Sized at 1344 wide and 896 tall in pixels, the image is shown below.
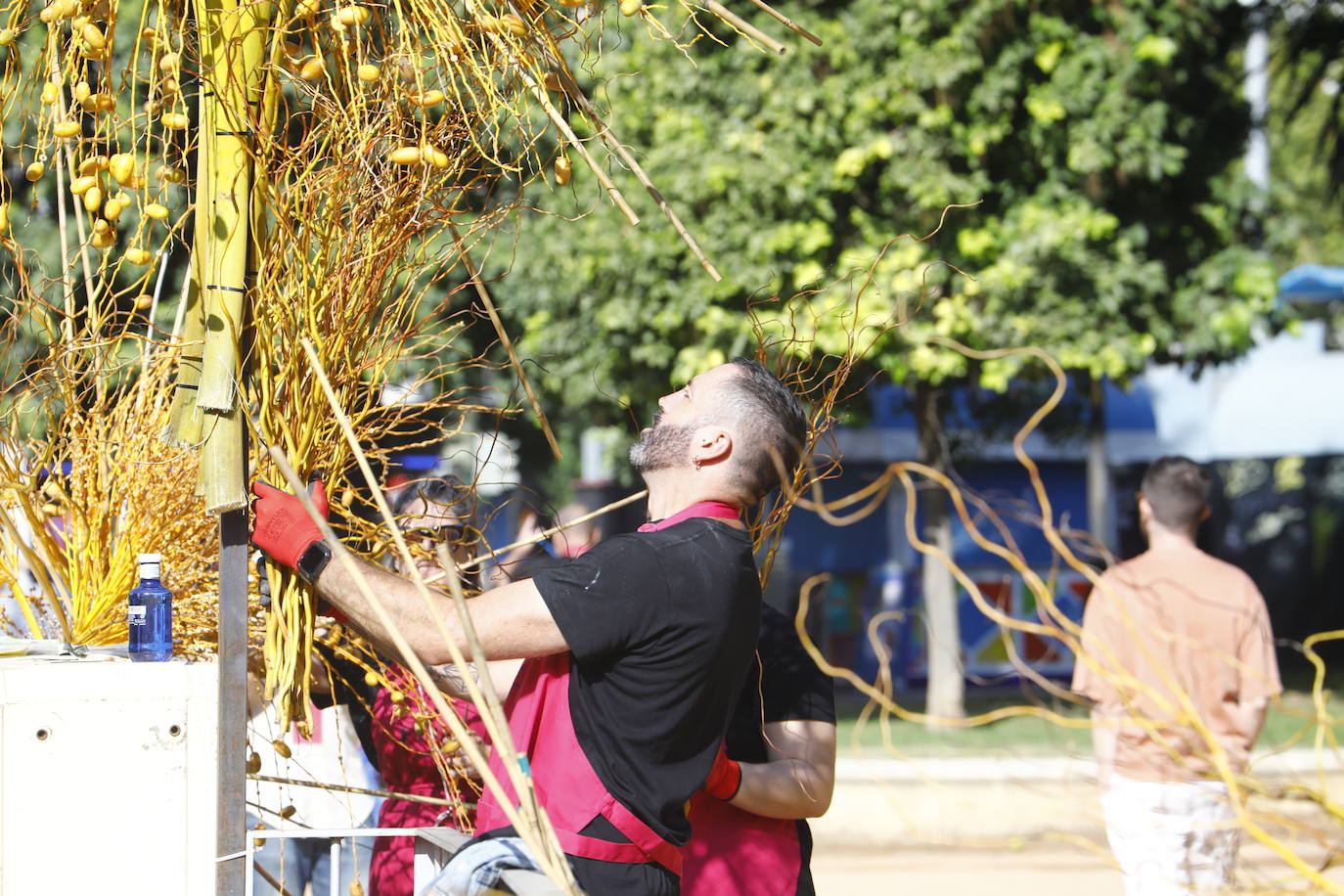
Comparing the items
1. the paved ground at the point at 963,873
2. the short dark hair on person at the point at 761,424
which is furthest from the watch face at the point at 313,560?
the paved ground at the point at 963,873

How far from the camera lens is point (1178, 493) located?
12.1 feet

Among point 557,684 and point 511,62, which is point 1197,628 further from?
point 511,62

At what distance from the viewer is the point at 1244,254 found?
885 cm

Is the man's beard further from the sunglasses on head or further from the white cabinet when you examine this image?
the white cabinet

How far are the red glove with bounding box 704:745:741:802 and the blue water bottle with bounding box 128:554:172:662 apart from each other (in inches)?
36.3

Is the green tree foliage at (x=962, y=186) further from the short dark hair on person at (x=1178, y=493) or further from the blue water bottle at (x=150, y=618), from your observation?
the blue water bottle at (x=150, y=618)

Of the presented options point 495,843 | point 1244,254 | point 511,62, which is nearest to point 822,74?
point 1244,254

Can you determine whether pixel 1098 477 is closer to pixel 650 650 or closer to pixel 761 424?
pixel 761 424

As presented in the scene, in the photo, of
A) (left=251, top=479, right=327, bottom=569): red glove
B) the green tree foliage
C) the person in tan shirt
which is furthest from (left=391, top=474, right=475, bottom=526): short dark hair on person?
the green tree foliage

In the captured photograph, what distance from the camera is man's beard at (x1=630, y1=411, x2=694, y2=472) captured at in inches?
85.7

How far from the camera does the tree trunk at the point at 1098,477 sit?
10875 millimetres

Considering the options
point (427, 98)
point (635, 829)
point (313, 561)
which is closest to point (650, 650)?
point (635, 829)

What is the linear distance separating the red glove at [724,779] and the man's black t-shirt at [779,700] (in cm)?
17

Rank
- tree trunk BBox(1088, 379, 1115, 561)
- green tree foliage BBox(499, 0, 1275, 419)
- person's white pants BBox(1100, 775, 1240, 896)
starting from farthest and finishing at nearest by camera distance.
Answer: tree trunk BBox(1088, 379, 1115, 561), green tree foliage BBox(499, 0, 1275, 419), person's white pants BBox(1100, 775, 1240, 896)
